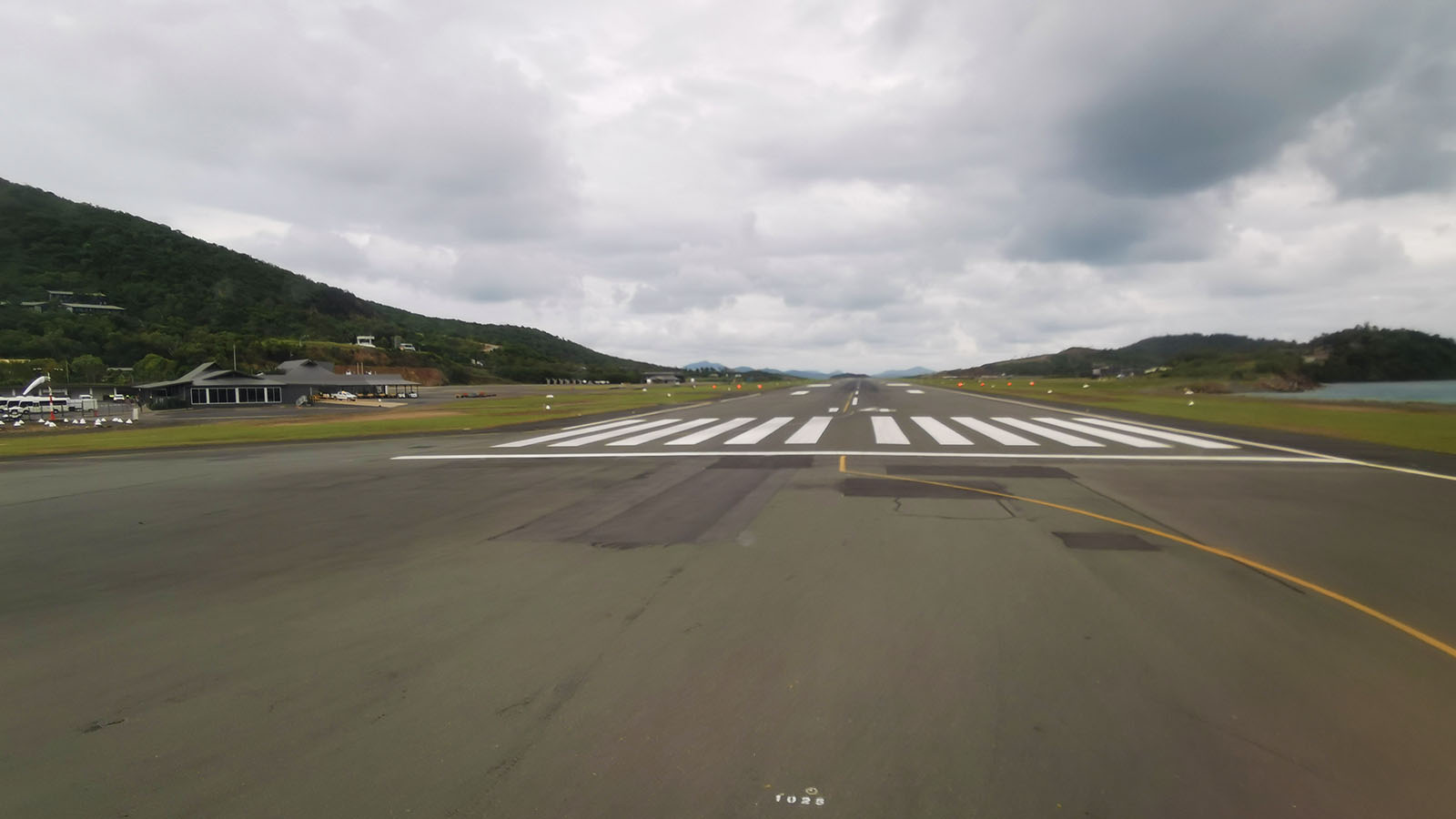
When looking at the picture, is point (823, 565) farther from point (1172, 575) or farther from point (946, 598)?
point (1172, 575)

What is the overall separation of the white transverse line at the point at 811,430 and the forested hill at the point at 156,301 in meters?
102

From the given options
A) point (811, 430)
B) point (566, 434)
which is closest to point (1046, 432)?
point (811, 430)

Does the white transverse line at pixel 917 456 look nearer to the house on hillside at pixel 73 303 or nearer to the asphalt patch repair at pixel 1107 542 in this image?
the asphalt patch repair at pixel 1107 542

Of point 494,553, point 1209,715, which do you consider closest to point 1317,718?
point 1209,715

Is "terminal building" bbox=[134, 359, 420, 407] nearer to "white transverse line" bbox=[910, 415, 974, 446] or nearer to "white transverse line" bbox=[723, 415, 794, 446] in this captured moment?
"white transverse line" bbox=[723, 415, 794, 446]

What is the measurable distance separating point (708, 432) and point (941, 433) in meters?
7.15

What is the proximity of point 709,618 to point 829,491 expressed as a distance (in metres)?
5.33

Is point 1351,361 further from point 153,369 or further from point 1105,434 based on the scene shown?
point 153,369

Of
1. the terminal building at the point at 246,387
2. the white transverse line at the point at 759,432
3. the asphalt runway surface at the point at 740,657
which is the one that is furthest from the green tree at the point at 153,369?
the asphalt runway surface at the point at 740,657

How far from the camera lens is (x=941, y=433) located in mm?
18297

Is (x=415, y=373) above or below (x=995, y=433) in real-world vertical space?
above

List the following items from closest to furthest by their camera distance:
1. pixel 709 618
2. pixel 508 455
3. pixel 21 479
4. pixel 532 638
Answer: pixel 532 638 < pixel 709 618 < pixel 21 479 < pixel 508 455

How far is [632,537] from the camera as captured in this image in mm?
7062

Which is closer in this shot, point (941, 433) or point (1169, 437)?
point (1169, 437)
